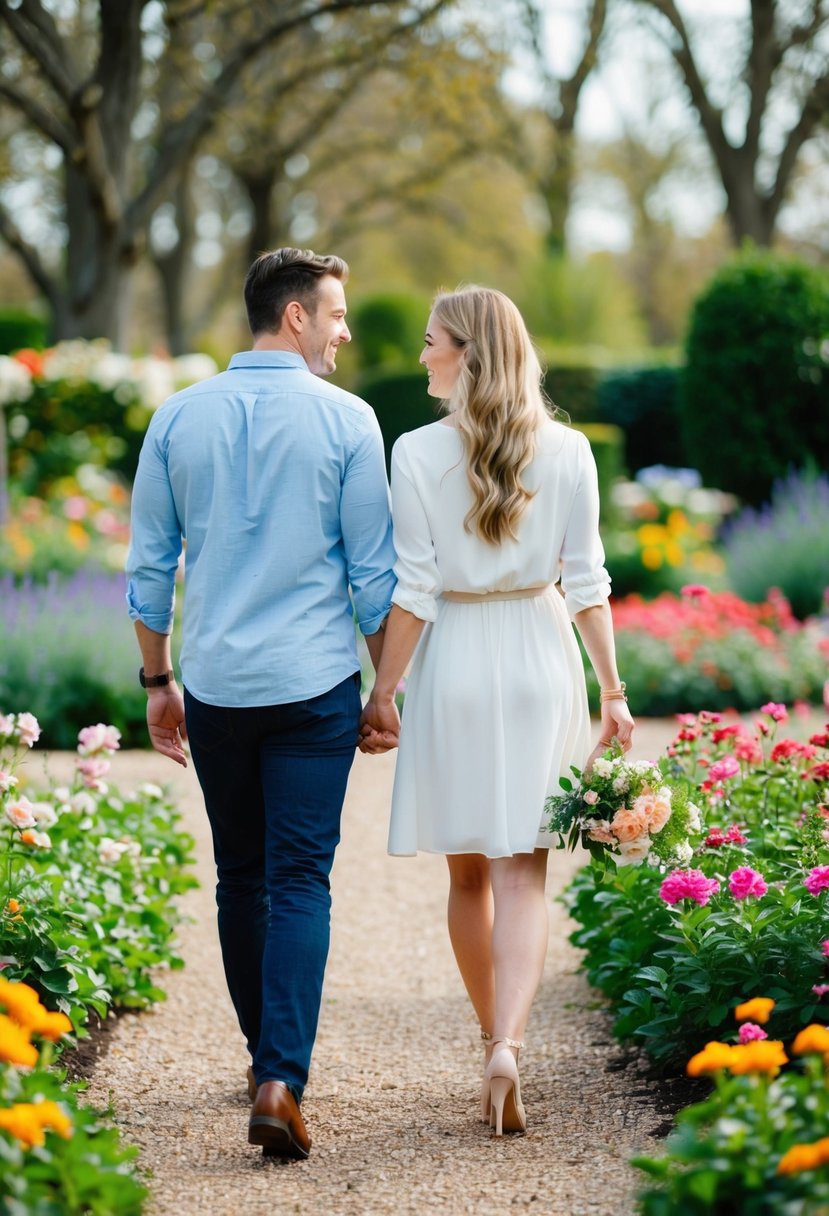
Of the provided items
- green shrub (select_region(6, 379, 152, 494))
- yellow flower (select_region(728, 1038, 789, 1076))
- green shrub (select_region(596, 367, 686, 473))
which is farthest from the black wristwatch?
green shrub (select_region(596, 367, 686, 473))

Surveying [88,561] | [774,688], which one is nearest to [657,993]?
[774,688]

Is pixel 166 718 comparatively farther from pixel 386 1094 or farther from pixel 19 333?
pixel 19 333

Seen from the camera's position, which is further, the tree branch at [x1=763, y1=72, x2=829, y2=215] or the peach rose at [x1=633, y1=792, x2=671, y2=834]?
the tree branch at [x1=763, y1=72, x2=829, y2=215]

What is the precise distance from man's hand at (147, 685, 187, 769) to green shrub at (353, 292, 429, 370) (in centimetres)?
1779

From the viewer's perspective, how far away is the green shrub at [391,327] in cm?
2059

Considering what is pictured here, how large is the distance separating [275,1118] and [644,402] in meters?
13.2

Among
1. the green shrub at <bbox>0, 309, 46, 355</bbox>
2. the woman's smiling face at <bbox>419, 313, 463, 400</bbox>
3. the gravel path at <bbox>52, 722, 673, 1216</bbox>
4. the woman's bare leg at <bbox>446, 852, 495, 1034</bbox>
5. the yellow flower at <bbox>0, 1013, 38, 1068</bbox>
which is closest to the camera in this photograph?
the yellow flower at <bbox>0, 1013, 38, 1068</bbox>

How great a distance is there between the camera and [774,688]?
746 cm

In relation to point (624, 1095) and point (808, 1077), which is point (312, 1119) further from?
point (808, 1077)

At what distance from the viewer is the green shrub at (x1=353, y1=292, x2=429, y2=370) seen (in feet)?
67.6

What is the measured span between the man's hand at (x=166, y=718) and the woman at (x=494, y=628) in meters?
0.43

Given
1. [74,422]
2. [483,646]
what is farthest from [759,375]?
[483,646]

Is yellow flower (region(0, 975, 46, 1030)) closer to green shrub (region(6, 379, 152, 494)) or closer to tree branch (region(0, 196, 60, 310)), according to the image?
green shrub (region(6, 379, 152, 494))

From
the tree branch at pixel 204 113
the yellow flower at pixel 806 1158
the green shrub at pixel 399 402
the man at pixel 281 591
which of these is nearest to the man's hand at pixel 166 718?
the man at pixel 281 591
